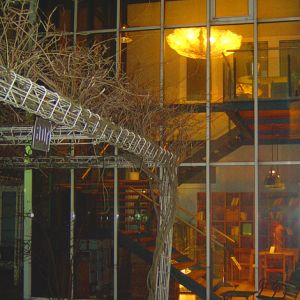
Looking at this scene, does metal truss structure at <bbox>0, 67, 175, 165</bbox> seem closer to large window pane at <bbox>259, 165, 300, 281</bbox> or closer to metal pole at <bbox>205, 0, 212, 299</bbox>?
metal pole at <bbox>205, 0, 212, 299</bbox>

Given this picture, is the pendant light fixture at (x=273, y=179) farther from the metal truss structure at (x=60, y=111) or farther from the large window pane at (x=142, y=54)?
the metal truss structure at (x=60, y=111)

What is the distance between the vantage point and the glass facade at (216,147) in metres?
10.7

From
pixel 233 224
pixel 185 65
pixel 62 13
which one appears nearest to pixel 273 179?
pixel 233 224

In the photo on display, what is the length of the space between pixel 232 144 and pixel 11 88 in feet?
23.3

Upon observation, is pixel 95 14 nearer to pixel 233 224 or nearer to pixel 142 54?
pixel 142 54

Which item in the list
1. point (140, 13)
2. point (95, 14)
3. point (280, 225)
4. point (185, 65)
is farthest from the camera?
point (95, 14)

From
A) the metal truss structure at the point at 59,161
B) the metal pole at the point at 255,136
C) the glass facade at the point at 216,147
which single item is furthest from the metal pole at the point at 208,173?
the metal truss structure at the point at 59,161

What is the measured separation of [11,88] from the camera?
426 centimetres

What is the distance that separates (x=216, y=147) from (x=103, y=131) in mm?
5437

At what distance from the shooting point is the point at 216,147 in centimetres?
1105

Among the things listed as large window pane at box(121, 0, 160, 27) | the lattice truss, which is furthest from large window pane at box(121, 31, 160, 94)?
the lattice truss

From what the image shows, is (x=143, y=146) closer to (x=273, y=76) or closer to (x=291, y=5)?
(x=273, y=76)

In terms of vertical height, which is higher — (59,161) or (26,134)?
(26,134)

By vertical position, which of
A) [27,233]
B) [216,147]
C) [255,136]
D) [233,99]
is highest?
[233,99]
